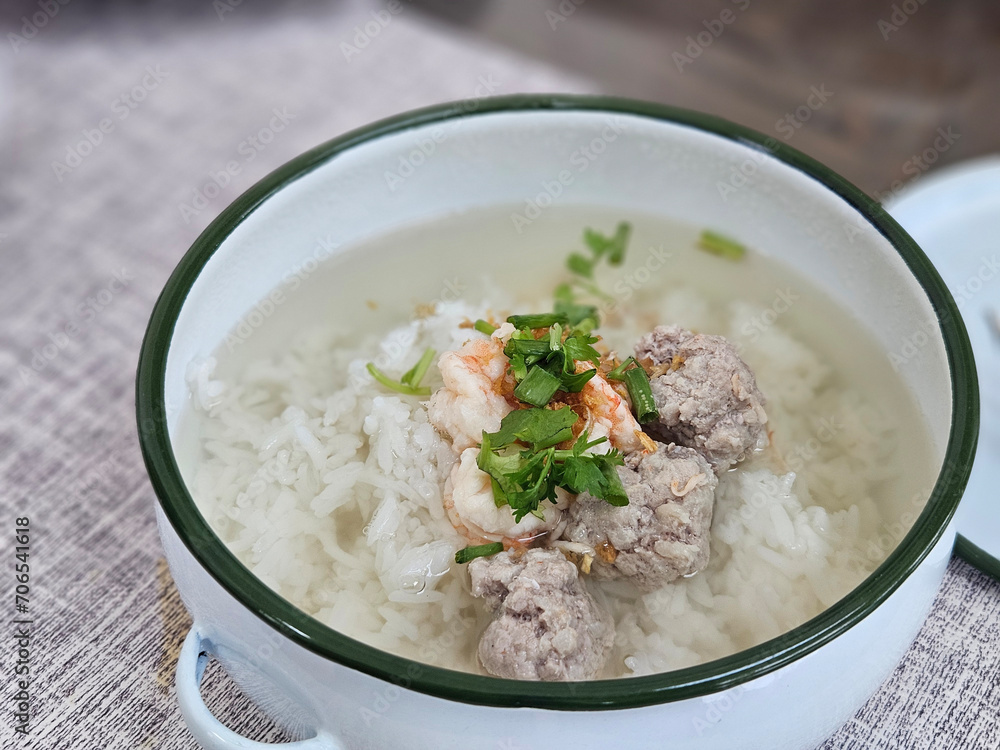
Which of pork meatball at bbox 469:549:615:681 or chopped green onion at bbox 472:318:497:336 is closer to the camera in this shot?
pork meatball at bbox 469:549:615:681

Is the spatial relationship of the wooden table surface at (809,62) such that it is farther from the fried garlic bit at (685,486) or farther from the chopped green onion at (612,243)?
the fried garlic bit at (685,486)

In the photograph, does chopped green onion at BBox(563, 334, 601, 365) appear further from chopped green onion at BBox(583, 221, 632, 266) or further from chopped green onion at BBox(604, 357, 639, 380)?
chopped green onion at BBox(583, 221, 632, 266)

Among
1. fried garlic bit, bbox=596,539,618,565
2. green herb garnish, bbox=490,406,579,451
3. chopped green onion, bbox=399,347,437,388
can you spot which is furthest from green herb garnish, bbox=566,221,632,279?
fried garlic bit, bbox=596,539,618,565

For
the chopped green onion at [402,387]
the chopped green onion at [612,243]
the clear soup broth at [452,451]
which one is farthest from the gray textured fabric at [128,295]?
the chopped green onion at [612,243]

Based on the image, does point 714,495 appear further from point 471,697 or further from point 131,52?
point 131,52

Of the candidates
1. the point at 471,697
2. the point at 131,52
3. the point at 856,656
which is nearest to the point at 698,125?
the point at 856,656

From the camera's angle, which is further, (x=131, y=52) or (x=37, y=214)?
(x=131, y=52)
